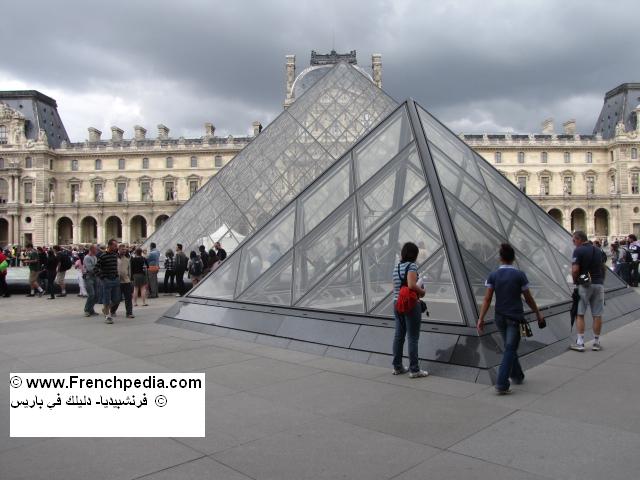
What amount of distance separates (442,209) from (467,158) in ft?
8.54

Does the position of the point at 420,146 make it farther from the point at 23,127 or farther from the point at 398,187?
the point at 23,127

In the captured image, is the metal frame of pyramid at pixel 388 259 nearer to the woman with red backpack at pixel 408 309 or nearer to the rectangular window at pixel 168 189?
the woman with red backpack at pixel 408 309

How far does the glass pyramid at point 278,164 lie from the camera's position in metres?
14.9

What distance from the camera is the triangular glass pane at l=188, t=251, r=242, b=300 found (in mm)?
7737

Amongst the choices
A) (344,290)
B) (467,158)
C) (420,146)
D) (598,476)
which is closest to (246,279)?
(344,290)

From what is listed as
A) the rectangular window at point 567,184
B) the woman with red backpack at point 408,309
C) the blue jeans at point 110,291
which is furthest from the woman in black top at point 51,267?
the rectangular window at point 567,184

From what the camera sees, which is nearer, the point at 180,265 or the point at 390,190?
the point at 390,190

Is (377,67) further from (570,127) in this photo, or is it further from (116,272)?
(116,272)

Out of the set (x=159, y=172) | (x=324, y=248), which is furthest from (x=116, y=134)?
(x=324, y=248)

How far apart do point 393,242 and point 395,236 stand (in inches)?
3.0

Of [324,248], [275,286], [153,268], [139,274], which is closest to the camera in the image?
[324,248]

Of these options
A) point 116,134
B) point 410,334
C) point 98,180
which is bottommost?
point 410,334

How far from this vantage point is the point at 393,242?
6070mm

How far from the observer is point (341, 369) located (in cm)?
482
